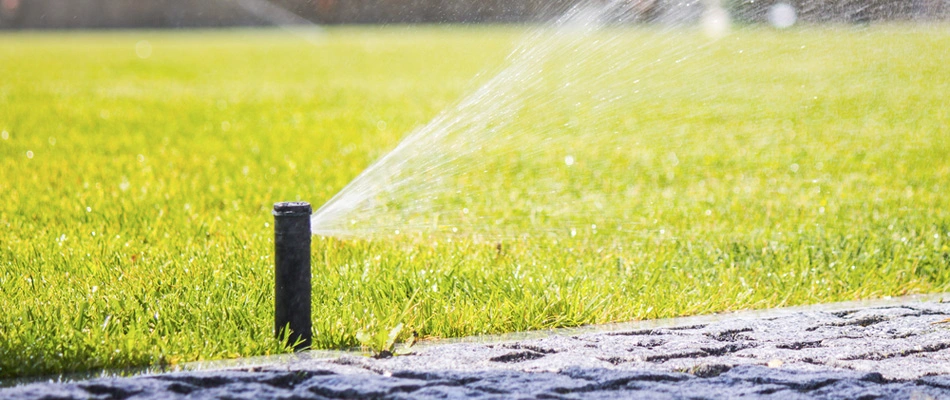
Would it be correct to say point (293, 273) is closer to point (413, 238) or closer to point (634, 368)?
point (634, 368)

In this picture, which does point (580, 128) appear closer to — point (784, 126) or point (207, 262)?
point (784, 126)

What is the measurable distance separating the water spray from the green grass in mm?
94

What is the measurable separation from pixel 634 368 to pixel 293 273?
1088 millimetres

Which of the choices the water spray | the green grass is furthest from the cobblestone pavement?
the green grass

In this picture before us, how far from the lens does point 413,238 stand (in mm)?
5430

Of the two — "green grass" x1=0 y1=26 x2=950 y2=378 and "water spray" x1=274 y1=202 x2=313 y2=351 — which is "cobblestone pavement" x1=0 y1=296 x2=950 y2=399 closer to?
"water spray" x1=274 y1=202 x2=313 y2=351

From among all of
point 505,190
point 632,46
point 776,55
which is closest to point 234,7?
point 632,46

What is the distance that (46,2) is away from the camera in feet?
127

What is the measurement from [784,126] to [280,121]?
4741 millimetres

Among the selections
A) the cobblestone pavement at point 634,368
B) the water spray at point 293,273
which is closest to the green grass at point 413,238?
the water spray at point 293,273

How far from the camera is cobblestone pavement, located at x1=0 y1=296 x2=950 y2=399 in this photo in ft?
9.82

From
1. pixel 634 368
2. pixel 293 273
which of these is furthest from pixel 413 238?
pixel 634 368

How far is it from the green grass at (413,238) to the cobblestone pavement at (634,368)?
0.27m

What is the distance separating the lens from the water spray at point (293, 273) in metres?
3.44
